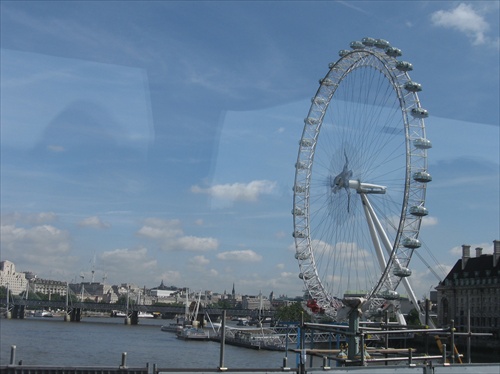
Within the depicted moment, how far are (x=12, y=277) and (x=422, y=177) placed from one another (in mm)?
158967

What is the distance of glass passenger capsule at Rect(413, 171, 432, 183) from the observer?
1099 inches

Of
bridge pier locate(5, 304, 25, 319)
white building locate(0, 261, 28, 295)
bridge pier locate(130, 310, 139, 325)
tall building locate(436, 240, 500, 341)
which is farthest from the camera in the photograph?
white building locate(0, 261, 28, 295)

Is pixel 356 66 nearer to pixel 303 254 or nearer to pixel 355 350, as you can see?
pixel 303 254

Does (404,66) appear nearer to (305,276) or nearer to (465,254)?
(305,276)

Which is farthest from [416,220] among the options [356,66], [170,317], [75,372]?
[170,317]

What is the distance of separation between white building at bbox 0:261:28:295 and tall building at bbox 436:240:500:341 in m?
125

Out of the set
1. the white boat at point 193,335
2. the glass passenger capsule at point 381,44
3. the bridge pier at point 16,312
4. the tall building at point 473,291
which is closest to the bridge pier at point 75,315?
the bridge pier at point 16,312

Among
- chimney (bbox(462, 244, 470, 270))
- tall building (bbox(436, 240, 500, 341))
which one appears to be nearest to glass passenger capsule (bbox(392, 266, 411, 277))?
tall building (bbox(436, 240, 500, 341))

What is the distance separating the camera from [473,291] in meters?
59.9

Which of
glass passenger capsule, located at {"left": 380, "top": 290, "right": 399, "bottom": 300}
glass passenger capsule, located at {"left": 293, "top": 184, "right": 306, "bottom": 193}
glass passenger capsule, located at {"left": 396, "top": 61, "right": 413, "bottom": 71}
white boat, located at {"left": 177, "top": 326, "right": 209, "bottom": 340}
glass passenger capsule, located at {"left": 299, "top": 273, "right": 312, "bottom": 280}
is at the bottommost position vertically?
white boat, located at {"left": 177, "top": 326, "right": 209, "bottom": 340}

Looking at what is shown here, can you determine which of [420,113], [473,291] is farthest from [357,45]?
[473,291]

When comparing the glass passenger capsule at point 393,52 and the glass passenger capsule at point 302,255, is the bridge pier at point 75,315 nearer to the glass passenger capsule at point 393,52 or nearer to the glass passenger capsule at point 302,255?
the glass passenger capsule at point 302,255

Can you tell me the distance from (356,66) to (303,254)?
10.0 m

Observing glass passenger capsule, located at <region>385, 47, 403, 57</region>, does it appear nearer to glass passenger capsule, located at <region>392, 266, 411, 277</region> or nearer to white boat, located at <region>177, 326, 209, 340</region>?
glass passenger capsule, located at <region>392, 266, 411, 277</region>
